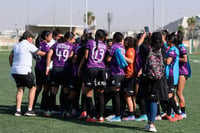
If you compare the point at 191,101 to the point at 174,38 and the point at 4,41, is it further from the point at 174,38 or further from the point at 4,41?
the point at 4,41

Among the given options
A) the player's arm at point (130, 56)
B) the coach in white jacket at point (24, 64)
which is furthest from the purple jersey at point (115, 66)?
the coach in white jacket at point (24, 64)

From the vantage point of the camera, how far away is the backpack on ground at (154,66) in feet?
23.3

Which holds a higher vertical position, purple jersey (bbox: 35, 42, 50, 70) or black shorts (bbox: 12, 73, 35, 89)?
purple jersey (bbox: 35, 42, 50, 70)

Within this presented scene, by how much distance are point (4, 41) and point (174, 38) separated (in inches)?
2375

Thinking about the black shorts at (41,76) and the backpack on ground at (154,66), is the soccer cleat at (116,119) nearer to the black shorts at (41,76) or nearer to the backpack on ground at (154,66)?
the backpack on ground at (154,66)

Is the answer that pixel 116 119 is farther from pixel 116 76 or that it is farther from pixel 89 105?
pixel 116 76

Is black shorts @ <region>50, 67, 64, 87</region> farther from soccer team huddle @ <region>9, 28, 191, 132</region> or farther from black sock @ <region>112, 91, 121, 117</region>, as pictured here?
black sock @ <region>112, 91, 121, 117</region>

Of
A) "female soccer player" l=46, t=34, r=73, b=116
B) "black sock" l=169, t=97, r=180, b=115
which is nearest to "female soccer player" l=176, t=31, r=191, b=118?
"black sock" l=169, t=97, r=180, b=115

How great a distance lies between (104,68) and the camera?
26.5 feet

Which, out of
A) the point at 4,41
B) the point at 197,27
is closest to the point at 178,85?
the point at 4,41

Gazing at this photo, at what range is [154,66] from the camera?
23.4 ft

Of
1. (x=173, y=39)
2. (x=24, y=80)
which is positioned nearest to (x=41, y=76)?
(x=24, y=80)

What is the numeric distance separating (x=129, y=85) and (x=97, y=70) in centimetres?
83

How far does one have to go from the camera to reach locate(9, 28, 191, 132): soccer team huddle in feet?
26.1
